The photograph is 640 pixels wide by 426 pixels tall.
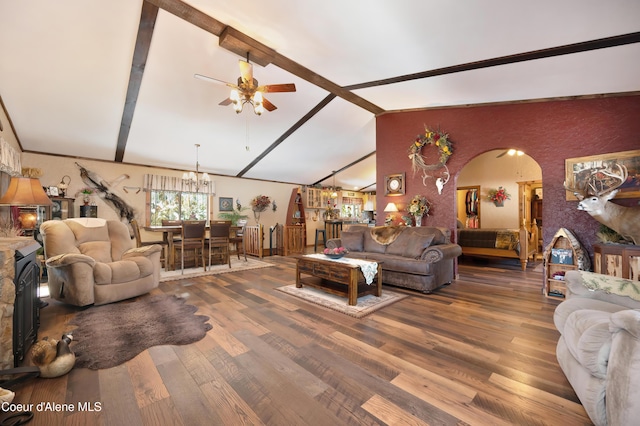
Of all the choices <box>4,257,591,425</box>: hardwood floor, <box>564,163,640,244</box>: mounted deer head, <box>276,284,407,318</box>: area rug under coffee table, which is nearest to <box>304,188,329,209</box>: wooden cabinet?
<box>276,284,407,318</box>: area rug under coffee table

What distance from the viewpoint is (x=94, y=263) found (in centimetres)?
318

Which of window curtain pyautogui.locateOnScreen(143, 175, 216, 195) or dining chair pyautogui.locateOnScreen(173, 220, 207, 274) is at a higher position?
window curtain pyautogui.locateOnScreen(143, 175, 216, 195)

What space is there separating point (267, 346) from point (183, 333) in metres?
0.86

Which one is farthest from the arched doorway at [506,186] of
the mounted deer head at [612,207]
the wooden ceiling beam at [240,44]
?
the wooden ceiling beam at [240,44]

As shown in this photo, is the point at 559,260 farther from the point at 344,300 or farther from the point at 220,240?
the point at 220,240

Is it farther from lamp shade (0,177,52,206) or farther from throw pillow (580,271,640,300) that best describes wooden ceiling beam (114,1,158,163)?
throw pillow (580,271,640,300)

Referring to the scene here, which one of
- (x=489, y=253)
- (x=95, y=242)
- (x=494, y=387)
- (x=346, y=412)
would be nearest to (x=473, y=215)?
(x=489, y=253)

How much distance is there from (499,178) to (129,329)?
8.53 meters

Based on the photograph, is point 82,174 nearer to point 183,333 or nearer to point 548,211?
point 183,333

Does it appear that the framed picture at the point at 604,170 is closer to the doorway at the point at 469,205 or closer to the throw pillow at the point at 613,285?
the throw pillow at the point at 613,285

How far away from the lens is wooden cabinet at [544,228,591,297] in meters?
3.54

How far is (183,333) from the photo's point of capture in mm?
2500

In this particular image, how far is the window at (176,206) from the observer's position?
263 inches

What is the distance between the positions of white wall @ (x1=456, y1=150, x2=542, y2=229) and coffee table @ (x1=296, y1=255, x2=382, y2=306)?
489 cm
